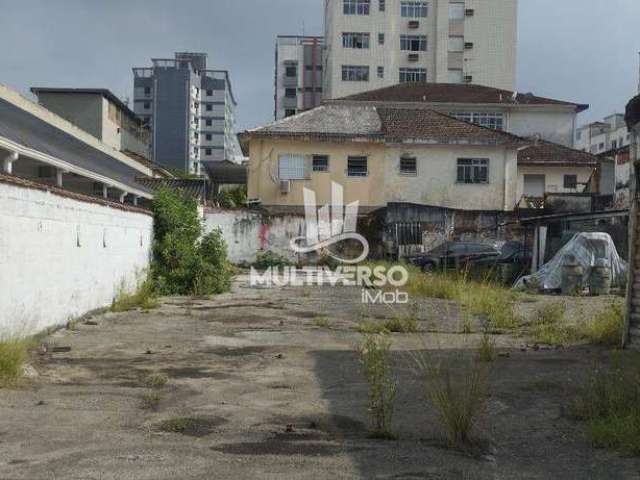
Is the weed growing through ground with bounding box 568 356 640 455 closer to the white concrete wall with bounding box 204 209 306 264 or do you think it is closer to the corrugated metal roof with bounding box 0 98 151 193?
the corrugated metal roof with bounding box 0 98 151 193

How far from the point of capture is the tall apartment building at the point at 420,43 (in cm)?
5450

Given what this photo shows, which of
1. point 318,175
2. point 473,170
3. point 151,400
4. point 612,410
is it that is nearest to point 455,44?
point 473,170

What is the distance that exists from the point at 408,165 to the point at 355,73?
25.5 meters

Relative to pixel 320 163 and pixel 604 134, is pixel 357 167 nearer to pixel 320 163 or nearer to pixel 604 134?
pixel 320 163

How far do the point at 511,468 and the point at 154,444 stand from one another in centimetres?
239

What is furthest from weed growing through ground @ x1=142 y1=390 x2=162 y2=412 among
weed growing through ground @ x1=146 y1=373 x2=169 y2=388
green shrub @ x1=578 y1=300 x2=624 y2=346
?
green shrub @ x1=578 y1=300 x2=624 y2=346

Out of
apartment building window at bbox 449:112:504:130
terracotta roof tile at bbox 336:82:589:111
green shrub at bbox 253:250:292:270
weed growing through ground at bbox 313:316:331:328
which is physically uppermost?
terracotta roof tile at bbox 336:82:589:111

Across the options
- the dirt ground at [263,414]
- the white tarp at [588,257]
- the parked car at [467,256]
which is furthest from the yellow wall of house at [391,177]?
the dirt ground at [263,414]

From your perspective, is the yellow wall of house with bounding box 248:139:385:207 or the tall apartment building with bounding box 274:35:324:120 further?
the tall apartment building with bounding box 274:35:324:120

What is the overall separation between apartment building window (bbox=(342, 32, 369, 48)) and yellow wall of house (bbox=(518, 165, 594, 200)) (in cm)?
2227

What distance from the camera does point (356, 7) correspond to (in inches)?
2184

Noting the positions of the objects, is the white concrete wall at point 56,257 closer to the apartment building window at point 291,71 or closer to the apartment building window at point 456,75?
the apartment building window at point 456,75

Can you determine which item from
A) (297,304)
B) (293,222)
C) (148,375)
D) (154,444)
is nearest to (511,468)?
(154,444)

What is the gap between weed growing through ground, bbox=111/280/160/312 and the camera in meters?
12.9
